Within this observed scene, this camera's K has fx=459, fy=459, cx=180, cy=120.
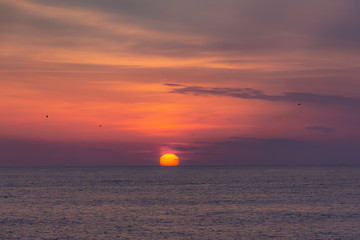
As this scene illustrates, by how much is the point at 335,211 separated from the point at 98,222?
45668 millimetres

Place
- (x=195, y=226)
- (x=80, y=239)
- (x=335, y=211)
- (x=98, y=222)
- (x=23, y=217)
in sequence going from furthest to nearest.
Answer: (x=335, y=211), (x=23, y=217), (x=98, y=222), (x=195, y=226), (x=80, y=239)

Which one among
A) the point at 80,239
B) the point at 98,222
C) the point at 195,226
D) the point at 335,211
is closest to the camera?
the point at 80,239

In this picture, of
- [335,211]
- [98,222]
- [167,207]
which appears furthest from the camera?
[167,207]

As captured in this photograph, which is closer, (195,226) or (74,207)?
(195,226)

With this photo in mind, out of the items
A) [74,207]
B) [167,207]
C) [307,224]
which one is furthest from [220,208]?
[74,207]

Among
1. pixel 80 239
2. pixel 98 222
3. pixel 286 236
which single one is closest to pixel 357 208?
pixel 286 236

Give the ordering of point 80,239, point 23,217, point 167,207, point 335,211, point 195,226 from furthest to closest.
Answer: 1. point 167,207
2. point 335,211
3. point 23,217
4. point 195,226
5. point 80,239

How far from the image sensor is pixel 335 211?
88.9 meters

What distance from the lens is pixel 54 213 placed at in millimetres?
86312

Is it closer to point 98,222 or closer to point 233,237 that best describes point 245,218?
point 233,237

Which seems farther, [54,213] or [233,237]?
[54,213]

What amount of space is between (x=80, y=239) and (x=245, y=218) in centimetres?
3036

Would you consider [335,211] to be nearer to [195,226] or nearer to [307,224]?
[307,224]

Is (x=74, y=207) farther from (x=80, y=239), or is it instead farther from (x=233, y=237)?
(x=233, y=237)
